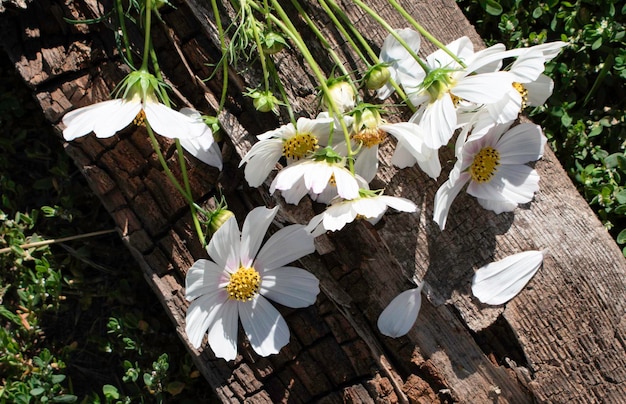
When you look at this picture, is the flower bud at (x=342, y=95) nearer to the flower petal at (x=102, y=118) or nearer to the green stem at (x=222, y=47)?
the green stem at (x=222, y=47)

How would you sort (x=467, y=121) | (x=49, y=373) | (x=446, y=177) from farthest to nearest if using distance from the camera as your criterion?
(x=49, y=373) → (x=446, y=177) → (x=467, y=121)

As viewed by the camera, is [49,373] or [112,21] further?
[49,373]

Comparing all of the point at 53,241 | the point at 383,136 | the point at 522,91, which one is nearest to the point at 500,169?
the point at 522,91

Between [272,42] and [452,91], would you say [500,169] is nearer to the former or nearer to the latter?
Answer: [452,91]

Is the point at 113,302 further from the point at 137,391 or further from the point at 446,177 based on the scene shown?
the point at 446,177

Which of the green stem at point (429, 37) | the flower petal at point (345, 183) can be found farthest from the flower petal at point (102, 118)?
the green stem at point (429, 37)

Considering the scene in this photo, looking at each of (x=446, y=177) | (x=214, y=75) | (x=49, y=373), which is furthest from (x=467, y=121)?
(x=49, y=373)
